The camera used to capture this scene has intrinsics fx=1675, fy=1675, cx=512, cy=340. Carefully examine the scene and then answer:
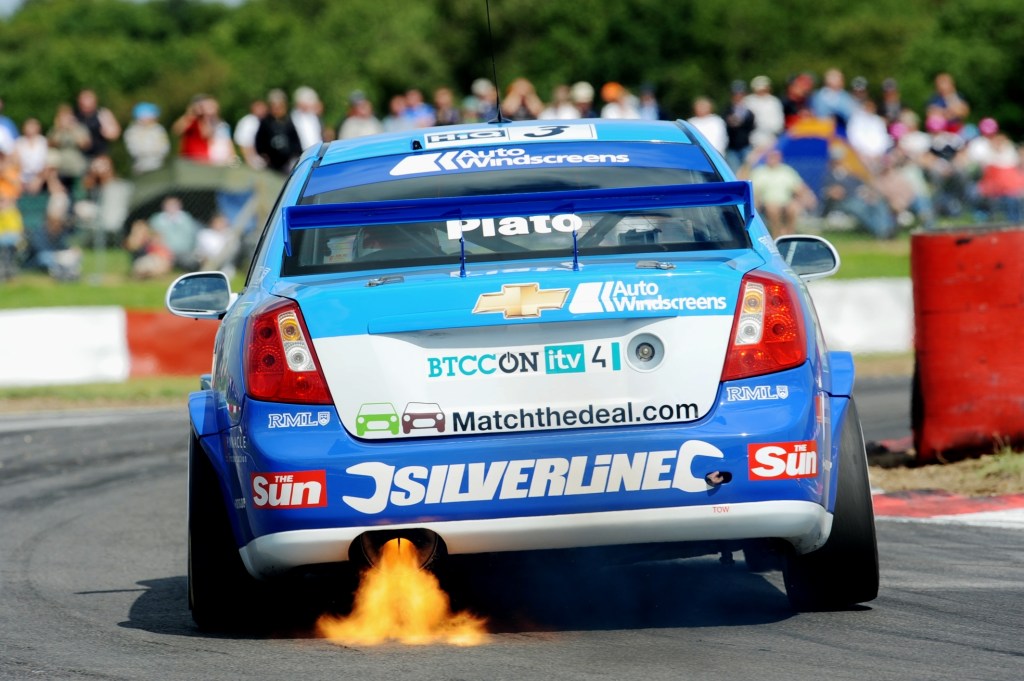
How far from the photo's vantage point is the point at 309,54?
3844 inches

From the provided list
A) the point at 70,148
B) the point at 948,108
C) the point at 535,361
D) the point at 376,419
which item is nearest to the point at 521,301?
the point at 535,361

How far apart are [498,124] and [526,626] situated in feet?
6.75

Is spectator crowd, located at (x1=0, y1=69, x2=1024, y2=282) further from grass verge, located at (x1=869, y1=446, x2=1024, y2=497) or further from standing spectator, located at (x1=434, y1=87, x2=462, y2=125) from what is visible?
grass verge, located at (x1=869, y1=446, x2=1024, y2=497)

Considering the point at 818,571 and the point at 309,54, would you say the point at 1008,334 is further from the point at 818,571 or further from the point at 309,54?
the point at 309,54

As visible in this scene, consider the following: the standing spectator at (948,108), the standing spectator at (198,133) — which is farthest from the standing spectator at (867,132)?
the standing spectator at (198,133)

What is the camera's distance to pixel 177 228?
18.7m

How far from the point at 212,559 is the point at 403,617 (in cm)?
61

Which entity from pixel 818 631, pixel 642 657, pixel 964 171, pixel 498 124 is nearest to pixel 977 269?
pixel 498 124

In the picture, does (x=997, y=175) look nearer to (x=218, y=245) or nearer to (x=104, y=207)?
(x=218, y=245)

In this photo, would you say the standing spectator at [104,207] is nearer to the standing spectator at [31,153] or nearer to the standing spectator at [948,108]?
the standing spectator at [31,153]

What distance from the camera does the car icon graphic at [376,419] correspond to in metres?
4.55

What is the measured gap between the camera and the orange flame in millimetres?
4926

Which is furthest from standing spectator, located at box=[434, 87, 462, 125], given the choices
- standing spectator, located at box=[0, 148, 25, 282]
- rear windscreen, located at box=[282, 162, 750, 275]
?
rear windscreen, located at box=[282, 162, 750, 275]

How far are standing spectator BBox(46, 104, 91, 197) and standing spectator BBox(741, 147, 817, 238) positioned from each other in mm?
7828
